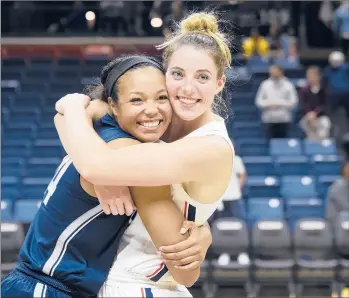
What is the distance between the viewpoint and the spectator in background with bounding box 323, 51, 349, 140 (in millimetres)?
10688

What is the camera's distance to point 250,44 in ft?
39.4

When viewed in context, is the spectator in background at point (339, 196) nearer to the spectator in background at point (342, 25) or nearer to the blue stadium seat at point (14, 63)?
the spectator in background at point (342, 25)

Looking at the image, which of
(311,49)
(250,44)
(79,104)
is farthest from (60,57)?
(79,104)

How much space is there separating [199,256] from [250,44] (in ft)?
31.8

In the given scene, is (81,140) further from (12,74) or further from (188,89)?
(12,74)

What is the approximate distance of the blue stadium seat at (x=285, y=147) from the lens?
31.1 ft

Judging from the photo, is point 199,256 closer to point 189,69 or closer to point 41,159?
point 189,69

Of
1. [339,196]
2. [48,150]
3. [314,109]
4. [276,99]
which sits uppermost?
[276,99]

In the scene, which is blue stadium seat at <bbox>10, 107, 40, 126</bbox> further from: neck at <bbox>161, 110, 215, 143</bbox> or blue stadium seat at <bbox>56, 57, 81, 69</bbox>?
neck at <bbox>161, 110, 215, 143</bbox>

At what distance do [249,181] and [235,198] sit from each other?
1.09 metres

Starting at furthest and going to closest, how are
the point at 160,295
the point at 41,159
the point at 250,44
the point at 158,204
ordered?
1. the point at 250,44
2. the point at 41,159
3. the point at 160,295
4. the point at 158,204

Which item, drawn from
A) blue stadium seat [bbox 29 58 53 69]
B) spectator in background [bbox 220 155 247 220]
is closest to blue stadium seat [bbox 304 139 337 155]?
spectator in background [bbox 220 155 247 220]

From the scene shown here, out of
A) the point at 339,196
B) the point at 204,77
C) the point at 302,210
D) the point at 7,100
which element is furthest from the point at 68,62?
the point at 204,77

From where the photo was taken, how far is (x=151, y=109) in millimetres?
2533
